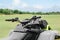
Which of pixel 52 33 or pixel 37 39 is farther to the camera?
pixel 52 33

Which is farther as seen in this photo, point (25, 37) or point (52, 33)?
point (52, 33)

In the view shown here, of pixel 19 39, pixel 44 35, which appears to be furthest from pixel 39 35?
pixel 19 39

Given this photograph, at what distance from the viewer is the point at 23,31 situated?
2258 mm

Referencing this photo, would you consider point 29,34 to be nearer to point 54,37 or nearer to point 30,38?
point 30,38

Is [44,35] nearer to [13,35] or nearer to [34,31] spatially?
[34,31]

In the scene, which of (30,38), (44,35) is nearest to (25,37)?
(30,38)

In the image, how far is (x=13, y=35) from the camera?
7.36 ft

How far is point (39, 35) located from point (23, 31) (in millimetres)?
168

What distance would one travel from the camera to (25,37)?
215 centimetres

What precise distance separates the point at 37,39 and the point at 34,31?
3.3 inches

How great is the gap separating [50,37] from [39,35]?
0.11m

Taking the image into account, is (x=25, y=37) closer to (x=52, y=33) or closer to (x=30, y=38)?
(x=30, y=38)

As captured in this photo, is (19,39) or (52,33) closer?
(19,39)

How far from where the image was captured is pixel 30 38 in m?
2.15
